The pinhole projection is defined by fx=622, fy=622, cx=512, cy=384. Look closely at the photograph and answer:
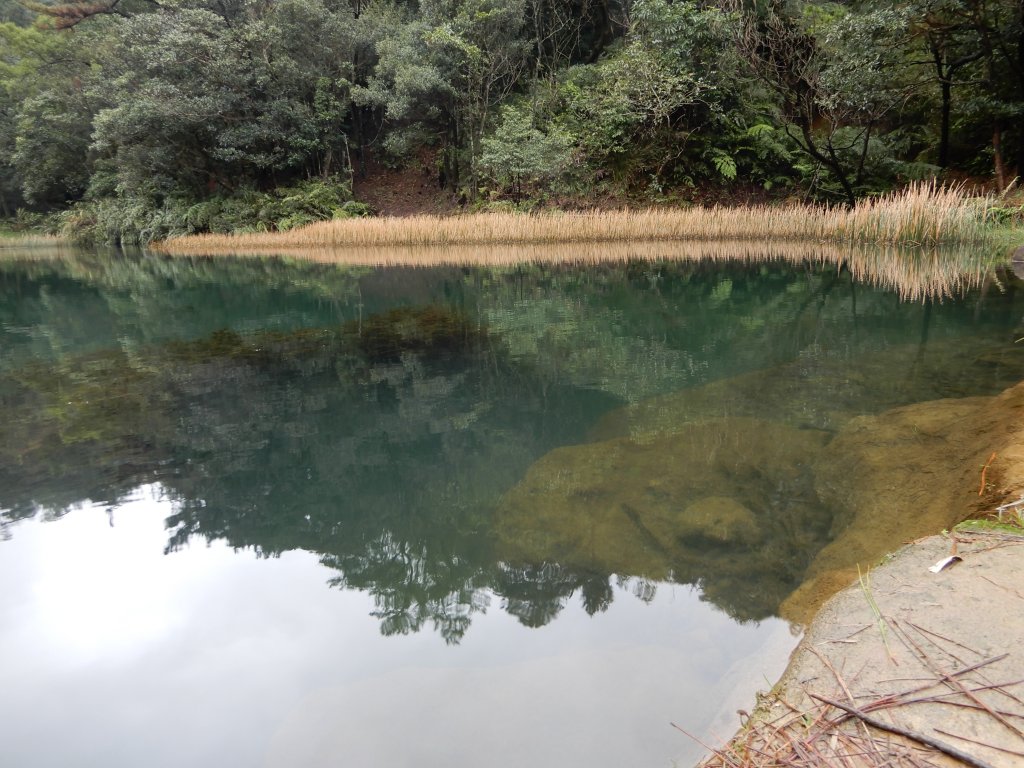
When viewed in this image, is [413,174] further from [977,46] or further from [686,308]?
[686,308]

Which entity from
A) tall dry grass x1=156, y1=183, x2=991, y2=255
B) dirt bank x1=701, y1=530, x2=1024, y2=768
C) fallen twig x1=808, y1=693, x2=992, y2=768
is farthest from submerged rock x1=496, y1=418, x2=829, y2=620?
tall dry grass x1=156, y1=183, x2=991, y2=255

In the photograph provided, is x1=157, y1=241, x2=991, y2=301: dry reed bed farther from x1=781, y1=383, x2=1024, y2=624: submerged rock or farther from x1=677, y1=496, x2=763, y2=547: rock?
x1=677, y1=496, x2=763, y2=547: rock

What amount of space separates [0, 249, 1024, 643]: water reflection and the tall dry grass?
122 inches

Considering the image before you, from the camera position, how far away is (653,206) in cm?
1786

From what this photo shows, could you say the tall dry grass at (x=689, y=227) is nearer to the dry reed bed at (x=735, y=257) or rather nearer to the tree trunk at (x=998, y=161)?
the dry reed bed at (x=735, y=257)

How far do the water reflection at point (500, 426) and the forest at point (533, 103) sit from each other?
29.8 ft

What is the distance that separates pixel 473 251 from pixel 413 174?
35.2 ft

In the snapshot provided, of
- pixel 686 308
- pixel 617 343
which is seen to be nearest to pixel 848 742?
pixel 617 343

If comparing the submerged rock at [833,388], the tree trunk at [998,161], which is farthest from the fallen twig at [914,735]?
the tree trunk at [998,161]

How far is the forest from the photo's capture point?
46.4 ft

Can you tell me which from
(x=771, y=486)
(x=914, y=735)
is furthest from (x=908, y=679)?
(x=771, y=486)

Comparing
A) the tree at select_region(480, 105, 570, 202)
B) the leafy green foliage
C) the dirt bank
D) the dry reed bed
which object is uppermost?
the tree at select_region(480, 105, 570, 202)

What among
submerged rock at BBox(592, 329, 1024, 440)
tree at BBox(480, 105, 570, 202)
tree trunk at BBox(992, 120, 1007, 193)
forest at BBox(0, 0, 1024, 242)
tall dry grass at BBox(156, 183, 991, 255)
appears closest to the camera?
submerged rock at BBox(592, 329, 1024, 440)

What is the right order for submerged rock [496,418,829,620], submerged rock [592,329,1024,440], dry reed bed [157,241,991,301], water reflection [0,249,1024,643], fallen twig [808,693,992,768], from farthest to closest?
dry reed bed [157,241,991,301]
submerged rock [592,329,1024,440]
water reflection [0,249,1024,643]
submerged rock [496,418,829,620]
fallen twig [808,693,992,768]
